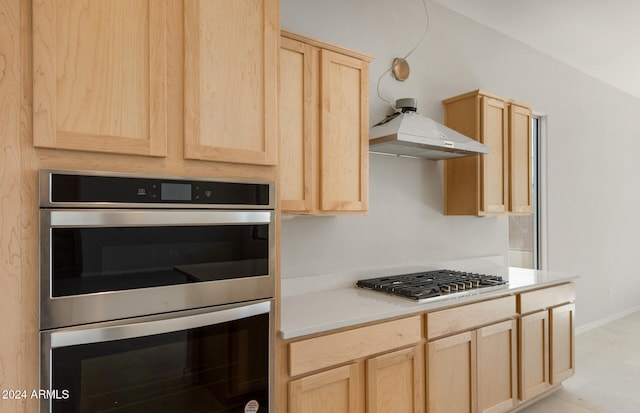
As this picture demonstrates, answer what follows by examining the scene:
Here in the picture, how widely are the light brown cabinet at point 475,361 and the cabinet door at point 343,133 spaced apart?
0.81m

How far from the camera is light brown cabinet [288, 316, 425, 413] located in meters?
1.65

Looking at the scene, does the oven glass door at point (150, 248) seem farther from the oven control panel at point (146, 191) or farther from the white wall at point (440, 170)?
the white wall at point (440, 170)

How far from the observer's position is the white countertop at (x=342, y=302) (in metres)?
1.74

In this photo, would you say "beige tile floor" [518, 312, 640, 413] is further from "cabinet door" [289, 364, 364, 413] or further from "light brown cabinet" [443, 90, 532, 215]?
"cabinet door" [289, 364, 364, 413]

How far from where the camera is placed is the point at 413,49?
9.71 ft

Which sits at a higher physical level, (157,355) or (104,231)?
(104,231)

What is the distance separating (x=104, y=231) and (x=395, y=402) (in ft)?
5.20

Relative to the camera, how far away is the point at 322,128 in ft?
6.82

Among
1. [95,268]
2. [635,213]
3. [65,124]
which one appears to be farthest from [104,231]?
[635,213]

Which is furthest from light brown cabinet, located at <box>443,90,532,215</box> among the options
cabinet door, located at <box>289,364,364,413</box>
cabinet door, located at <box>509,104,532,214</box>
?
cabinet door, located at <box>289,364,364,413</box>

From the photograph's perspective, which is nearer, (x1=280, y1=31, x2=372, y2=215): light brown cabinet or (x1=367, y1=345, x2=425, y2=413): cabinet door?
(x1=367, y1=345, x2=425, y2=413): cabinet door

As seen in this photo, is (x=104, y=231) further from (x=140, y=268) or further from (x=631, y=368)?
(x=631, y=368)

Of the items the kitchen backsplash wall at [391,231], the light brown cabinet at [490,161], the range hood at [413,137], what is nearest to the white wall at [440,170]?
the kitchen backsplash wall at [391,231]

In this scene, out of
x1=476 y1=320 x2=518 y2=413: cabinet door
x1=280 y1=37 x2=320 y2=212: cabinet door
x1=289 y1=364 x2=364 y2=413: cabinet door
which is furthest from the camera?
x1=476 y1=320 x2=518 y2=413: cabinet door
